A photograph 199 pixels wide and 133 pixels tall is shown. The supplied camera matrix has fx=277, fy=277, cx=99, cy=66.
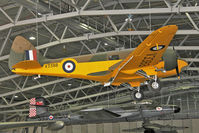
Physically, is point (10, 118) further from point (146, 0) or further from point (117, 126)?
point (146, 0)

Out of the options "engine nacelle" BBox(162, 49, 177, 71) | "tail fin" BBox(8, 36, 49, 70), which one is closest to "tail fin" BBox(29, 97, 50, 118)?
"tail fin" BBox(8, 36, 49, 70)

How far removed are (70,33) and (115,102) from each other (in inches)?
208

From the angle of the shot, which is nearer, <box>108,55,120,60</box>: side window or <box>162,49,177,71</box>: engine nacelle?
<box>162,49,177,71</box>: engine nacelle

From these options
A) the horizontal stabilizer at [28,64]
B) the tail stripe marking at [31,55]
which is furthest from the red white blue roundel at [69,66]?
the tail stripe marking at [31,55]

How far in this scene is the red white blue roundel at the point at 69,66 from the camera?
893cm

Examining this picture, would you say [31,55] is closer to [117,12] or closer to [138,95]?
[138,95]

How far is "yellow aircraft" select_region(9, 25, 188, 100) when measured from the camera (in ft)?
27.6

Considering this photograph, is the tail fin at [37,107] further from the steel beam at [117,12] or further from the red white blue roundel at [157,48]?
the red white blue roundel at [157,48]

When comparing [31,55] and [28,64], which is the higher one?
[31,55]

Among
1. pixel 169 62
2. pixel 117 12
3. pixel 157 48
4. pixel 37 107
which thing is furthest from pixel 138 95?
pixel 37 107

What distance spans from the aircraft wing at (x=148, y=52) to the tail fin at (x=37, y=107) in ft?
23.2

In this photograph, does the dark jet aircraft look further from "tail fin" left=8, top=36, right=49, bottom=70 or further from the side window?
the side window

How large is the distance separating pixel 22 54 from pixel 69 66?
1.57 metres

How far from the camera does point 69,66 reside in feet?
29.4
